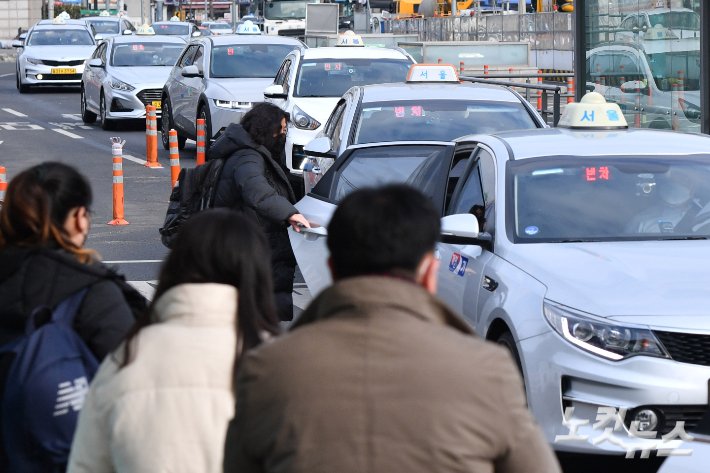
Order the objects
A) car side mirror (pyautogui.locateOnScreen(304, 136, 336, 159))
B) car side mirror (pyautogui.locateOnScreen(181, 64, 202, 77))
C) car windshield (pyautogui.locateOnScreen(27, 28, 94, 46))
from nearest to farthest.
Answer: car side mirror (pyautogui.locateOnScreen(304, 136, 336, 159)) < car side mirror (pyautogui.locateOnScreen(181, 64, 202, 77)) < car windshield (pyautogui.locateOnScreen(27, 28, 94, 46))

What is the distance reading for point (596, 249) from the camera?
247 inches

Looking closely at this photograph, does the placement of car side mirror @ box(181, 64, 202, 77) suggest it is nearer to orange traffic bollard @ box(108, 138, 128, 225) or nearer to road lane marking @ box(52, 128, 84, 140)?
road lane marking @ box(52, 128, 84, 140)

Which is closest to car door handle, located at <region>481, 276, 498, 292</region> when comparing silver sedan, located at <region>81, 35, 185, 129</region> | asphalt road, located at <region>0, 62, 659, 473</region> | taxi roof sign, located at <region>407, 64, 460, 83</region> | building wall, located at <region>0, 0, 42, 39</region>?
asphalt road, located at <region>0, 62, 659, 473</region>

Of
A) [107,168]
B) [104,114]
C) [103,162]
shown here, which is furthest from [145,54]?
[107,168]

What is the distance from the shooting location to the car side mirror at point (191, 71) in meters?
19.8

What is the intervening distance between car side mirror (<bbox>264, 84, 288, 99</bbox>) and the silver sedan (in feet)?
26.4

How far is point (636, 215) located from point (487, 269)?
31.8 inches

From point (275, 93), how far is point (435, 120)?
571cm

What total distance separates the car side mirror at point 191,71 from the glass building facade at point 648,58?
5909 millimetres

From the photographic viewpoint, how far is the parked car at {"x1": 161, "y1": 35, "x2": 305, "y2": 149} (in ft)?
64.1

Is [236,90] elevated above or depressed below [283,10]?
below

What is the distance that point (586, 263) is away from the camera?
19.7 feet

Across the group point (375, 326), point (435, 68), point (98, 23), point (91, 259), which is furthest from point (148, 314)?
point (98, 23)

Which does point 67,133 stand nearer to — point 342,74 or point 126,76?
point 126,76
